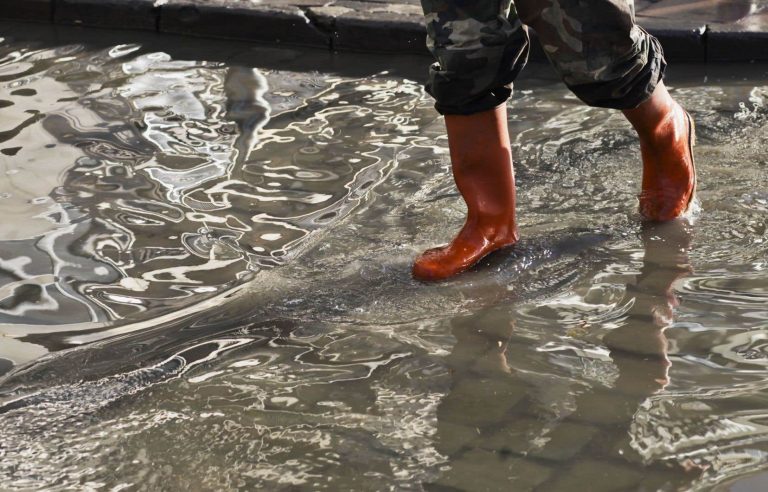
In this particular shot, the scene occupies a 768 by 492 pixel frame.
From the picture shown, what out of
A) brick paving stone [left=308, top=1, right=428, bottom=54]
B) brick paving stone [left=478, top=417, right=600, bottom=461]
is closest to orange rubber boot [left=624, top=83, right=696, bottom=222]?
brick paving stone [left=478, top=417, right=600, bottom=461]

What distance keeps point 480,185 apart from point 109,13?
3463mm

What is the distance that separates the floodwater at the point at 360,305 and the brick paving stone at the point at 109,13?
1.29 meters

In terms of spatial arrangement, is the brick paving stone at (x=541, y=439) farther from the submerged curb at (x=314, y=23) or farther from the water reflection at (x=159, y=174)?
the submerged curb at (x=314, y=23)

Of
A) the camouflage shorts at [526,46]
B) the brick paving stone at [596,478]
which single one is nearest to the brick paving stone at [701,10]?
the camouflage shorts at [526,46]

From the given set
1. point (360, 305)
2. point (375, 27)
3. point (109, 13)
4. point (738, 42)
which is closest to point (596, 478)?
point (360, 305)

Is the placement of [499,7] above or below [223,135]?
above

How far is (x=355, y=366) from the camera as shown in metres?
2.40

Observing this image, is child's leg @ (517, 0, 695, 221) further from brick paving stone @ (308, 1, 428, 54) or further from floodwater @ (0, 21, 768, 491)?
brick paving stone @ (308, 1, 428, 54)

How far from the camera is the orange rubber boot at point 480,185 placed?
9.43 feet

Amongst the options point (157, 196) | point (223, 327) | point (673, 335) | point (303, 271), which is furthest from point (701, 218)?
point (157, 196)

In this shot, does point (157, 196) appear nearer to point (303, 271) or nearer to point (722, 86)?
point (303, 271)

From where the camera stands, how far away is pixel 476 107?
9.39 ft

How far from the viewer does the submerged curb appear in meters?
4.77

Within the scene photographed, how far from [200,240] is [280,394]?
0.99m
